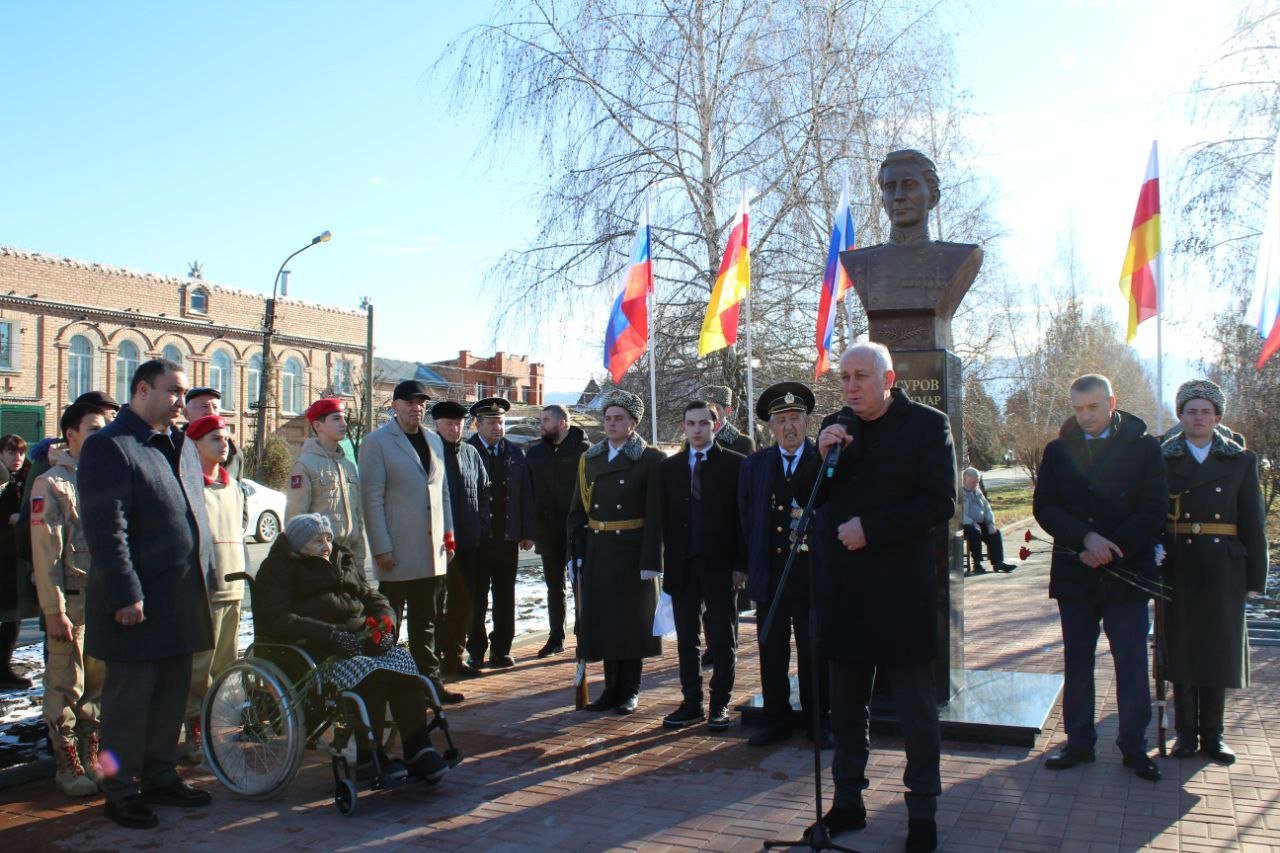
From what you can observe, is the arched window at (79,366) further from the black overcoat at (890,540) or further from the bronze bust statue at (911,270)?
the black overcoat at (890,540)

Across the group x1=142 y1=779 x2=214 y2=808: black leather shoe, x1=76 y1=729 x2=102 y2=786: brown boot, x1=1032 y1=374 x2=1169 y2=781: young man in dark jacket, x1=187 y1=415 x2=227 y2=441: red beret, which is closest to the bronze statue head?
x1=1032 y1=374 x2=1169 y2=781: young man in dark jacket

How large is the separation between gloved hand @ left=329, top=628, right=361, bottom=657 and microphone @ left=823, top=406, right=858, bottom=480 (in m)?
2.51

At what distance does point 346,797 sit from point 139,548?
1518mm

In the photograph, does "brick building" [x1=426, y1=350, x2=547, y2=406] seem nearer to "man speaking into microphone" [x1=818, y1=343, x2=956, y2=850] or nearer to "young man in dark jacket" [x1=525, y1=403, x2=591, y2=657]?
"young man in dark jacket" [x1=525, y1=403, x2=591, y2=657]

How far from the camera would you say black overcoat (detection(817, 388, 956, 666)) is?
409 cm

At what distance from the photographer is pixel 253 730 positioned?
5.06 m

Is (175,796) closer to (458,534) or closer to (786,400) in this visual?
(458,534)

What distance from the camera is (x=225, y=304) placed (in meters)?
45.2

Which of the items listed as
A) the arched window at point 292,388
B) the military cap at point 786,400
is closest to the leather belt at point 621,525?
the military cap at point 786,400

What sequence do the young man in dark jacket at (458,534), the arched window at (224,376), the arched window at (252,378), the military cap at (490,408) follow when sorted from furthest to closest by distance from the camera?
the arched window at (252,378)
the arched window at (224,376)
the military cap at (490,408)
the young man in dark jacket at (458,534)

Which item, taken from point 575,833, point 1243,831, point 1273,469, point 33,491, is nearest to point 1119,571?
point 1243,831

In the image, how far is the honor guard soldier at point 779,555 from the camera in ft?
19.2

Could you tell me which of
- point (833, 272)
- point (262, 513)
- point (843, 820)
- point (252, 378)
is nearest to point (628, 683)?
point (843, 820)

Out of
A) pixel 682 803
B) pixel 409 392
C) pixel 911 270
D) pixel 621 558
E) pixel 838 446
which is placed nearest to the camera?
pixel 838 446
